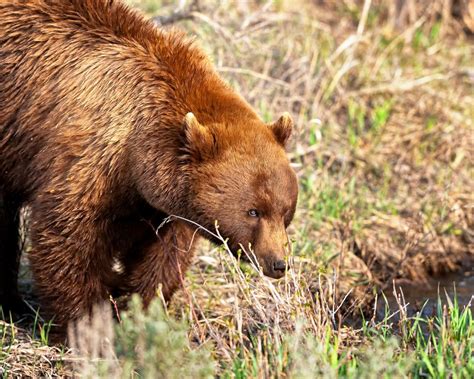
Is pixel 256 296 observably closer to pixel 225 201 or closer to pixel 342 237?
pixel 225 201

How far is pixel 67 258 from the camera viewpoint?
5891mm

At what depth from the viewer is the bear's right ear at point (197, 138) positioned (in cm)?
550

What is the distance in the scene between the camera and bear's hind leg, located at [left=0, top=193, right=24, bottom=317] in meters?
6.55

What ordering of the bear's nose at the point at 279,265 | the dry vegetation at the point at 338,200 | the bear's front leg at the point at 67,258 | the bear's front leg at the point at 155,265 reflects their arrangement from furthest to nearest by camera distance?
the bear's front leg at the point at 155,265, the bear's front leg at the point at 67,258, the bear's nose at the point at 279,265, the dry vegetation at the point at 338,200

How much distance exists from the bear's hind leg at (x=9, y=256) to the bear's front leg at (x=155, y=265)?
821 mm

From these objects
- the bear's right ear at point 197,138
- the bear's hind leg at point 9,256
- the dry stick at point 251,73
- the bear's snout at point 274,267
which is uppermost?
the bear's right ear at point 197,138

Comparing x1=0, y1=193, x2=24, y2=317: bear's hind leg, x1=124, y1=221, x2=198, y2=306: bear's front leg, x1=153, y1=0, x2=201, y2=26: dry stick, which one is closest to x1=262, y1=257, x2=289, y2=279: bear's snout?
x1=124, y1=221, x2=198, y2=306: bear's front leg

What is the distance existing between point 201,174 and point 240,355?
1.09 m

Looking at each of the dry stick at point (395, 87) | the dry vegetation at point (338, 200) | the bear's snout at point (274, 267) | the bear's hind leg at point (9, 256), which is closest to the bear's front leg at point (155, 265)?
the dry vegetation at point (338, 200)

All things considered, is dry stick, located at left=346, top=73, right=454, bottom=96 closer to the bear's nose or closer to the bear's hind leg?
the bear's hind leg

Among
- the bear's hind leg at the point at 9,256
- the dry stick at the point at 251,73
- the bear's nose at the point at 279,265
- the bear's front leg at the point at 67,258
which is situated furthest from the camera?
the dry stick at the point at 251,73

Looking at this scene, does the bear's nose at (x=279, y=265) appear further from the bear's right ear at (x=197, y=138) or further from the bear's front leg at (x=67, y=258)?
the bear's front leg at (x=67, y=258)

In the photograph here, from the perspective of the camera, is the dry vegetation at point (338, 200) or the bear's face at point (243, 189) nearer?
the dry vegetation at point (338, 200)

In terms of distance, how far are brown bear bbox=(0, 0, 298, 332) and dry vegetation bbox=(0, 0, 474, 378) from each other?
1.19 feet
